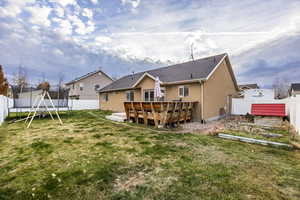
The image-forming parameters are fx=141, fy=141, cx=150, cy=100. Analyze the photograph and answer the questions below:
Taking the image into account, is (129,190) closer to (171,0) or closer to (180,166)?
(180,166)

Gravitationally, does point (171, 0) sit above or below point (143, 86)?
above

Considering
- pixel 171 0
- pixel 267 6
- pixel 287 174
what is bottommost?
pixel 287 174

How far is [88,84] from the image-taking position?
24172mm

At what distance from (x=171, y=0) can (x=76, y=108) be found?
16.8 m

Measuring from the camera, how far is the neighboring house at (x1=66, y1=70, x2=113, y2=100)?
2364cm

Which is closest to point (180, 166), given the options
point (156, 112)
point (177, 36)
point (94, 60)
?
point (156, 112)

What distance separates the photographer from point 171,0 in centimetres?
1033

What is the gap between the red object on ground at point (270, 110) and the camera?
8.40 meters

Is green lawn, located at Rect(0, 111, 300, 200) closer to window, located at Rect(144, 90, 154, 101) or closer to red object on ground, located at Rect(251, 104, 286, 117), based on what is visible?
red object on ground, located at Rect(251, 104, 286, 117)

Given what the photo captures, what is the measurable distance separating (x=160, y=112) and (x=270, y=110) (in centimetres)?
714

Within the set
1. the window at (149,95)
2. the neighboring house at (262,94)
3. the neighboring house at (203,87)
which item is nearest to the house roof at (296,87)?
the neighboring house at (262,94)

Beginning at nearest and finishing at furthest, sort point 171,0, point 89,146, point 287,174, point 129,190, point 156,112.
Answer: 1. point 129,190
2. point 287,174
3. point 89,146
4. point 156,112
5. point 171,0

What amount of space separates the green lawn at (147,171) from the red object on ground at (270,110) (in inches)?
216

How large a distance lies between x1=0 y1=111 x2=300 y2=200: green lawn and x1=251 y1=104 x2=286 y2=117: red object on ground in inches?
216
